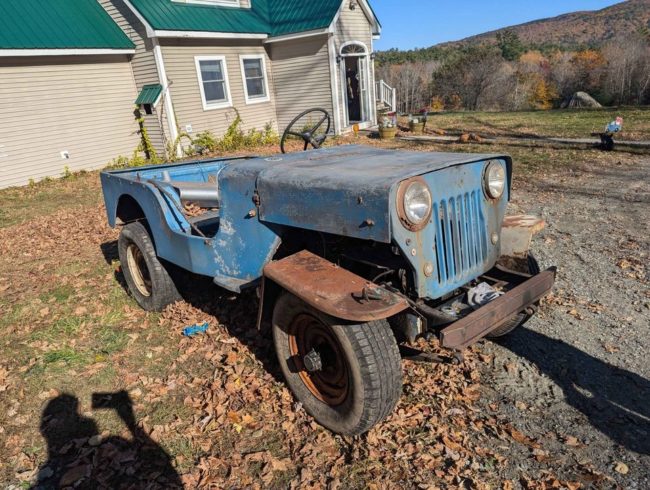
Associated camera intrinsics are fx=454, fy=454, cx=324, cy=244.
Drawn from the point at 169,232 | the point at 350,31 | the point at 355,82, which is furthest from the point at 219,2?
the point at 169,232

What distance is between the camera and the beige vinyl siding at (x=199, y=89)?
41.2 feet

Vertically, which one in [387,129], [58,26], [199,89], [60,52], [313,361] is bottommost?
[313,361]

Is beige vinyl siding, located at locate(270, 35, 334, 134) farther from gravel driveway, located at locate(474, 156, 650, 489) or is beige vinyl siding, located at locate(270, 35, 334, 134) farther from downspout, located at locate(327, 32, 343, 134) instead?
gravel driveway, located at locate(474, 156, 650, 489)

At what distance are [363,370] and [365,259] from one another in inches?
Result: 26.9

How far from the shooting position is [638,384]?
115 inches

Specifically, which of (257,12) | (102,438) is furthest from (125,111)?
(102,438)

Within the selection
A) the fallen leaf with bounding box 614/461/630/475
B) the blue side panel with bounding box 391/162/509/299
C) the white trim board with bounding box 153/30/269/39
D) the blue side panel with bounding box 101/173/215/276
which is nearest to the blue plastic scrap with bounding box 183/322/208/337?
the blue side panel with bounding box 101/173/215/276

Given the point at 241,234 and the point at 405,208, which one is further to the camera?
the point at 241,234

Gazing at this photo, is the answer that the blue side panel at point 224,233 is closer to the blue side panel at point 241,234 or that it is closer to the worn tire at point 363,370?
the blue side panel at point 241,234

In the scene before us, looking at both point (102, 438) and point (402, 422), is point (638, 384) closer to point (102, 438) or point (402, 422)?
→ point (402, 422)

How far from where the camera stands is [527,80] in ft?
89.5

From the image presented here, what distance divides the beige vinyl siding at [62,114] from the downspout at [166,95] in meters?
1.10

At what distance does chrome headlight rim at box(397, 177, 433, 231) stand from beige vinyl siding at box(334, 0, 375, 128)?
44.1 feet

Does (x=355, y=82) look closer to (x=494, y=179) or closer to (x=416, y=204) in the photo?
(x=494, y=179)
